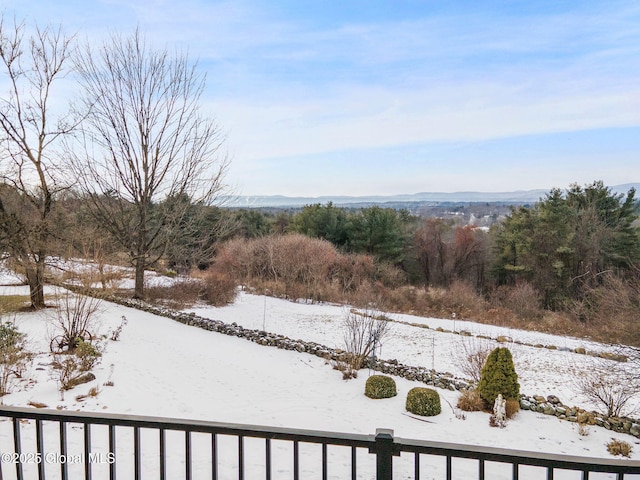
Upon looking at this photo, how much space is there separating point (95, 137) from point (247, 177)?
15.3 feet

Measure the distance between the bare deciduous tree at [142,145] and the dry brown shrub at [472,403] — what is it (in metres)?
9.14

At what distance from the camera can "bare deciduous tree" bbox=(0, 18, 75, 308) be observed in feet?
28.1

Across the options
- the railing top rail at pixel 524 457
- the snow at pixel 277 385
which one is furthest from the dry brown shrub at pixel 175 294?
the railing top rail at pixel 524 457

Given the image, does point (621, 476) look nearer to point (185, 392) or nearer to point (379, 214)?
point (185, 392)

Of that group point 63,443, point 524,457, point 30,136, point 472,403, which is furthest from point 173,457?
point 30,136

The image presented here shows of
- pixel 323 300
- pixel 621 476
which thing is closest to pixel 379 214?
pixel 323 300

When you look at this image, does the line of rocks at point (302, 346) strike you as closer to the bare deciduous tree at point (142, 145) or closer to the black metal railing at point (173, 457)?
the bare deciduous tree at point (142, 145)

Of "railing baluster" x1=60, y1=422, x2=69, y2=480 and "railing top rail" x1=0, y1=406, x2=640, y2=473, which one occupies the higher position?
"railing top rail" x1=0, y1=406, x2=640, y2=473

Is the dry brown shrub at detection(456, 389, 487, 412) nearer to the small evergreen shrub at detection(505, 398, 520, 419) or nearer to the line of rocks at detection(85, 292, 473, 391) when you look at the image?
the small evergreen shrub at detection(505, 398, 520, 419)

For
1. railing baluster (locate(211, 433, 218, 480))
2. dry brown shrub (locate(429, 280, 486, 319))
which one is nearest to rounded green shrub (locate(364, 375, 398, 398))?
railing baluster (locate(211, 433, 218, 480))

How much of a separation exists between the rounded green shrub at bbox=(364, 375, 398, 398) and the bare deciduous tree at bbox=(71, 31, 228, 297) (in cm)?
807

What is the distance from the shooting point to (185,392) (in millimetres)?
5629

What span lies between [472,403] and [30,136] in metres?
10.5

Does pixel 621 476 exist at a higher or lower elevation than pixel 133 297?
higher
